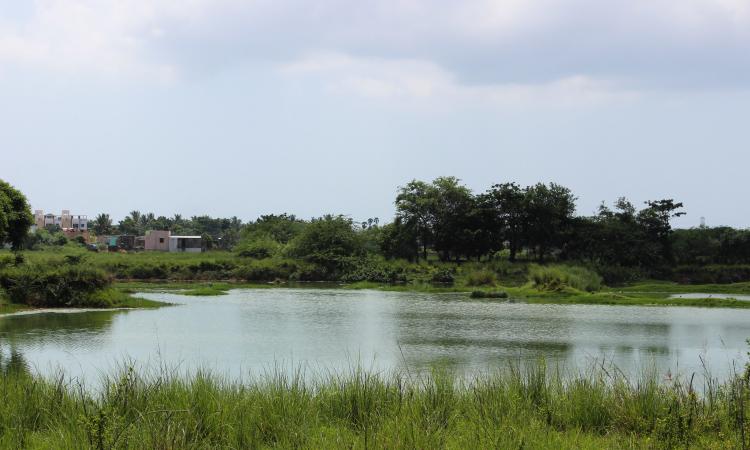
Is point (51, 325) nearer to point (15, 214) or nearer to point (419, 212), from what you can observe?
point (15, 214)

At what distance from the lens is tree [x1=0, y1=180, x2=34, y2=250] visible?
32.3m

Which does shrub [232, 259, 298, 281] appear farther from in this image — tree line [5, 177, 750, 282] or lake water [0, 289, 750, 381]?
lake water [0, 289, 750, 381]

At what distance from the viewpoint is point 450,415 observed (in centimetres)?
905

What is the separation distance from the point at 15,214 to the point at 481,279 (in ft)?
106

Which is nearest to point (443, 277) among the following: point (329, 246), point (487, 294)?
point (329, 246)

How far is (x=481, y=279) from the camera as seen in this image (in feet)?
173

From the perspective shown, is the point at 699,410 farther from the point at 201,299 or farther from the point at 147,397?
the point at 201,299

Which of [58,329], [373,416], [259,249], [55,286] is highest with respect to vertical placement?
[259,249]

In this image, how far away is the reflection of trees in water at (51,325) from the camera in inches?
842

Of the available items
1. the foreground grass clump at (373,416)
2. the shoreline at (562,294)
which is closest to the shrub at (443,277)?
the shoreline at (562,294)

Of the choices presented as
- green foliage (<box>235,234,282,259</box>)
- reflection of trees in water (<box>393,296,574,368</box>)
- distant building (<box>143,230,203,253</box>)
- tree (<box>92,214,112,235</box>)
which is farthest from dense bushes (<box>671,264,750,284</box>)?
tree (<box>92,214,112,235</box>)

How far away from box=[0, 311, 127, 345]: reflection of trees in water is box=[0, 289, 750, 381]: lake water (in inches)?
1.4

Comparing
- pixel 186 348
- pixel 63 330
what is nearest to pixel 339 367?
pixel 186 348

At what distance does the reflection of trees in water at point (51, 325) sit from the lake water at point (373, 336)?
0.12 ft
